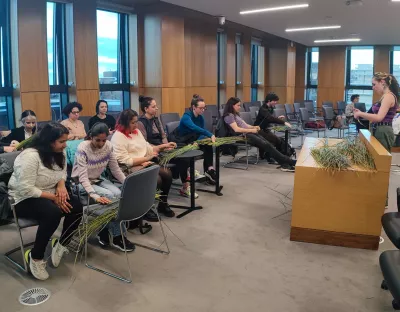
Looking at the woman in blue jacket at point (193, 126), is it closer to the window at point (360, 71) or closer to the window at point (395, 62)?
the window at point (360, 71)

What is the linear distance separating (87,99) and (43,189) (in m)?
4.17

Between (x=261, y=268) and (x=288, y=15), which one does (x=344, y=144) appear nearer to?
(x=261, y=268)

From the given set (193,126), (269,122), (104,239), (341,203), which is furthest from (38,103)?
(341,203)

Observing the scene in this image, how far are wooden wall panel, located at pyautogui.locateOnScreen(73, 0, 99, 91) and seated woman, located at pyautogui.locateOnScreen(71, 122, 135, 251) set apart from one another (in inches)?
145

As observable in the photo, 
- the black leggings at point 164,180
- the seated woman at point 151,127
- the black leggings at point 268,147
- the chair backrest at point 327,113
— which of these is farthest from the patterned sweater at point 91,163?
the chair backrest at point 327,113

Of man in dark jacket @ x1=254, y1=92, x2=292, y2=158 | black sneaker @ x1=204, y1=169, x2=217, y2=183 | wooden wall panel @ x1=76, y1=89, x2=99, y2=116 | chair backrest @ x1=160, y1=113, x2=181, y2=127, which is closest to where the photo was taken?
black sneaker @ x1=204, y1=169, x2=217, y2=183

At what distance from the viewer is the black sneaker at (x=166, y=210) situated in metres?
4.19

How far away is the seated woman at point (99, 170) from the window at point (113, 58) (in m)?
4.43

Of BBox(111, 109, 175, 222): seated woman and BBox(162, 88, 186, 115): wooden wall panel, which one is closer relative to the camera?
BBox(111, 109, 175, 222): seated woman

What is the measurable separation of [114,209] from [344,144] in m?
2.32

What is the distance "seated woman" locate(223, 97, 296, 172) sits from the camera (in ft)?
19.5

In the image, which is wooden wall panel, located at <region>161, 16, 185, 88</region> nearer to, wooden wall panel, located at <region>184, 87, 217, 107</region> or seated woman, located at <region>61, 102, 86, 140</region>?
wooden wall panel, located at <region>184, 87, 217, 107</region>

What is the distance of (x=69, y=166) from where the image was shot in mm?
3867

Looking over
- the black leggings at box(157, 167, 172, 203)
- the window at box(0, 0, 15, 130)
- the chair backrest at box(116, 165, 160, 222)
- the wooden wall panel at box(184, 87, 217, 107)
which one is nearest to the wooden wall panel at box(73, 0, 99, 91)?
the window at box(0, 0, 15, 130)
